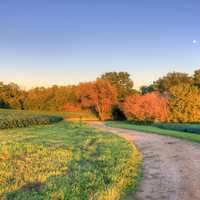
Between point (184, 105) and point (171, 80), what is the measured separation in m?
14.7

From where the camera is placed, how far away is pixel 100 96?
163 feet

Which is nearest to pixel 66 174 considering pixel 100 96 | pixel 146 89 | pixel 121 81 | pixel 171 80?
pixel 100 96

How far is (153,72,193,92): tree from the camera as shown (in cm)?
4956

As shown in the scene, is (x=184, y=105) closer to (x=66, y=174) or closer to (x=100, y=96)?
(x=100, y=96)

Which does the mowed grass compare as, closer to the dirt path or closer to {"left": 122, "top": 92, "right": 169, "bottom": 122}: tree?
the dirt path

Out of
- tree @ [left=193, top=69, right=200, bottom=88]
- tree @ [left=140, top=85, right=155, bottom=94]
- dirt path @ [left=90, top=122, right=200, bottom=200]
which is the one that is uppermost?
tree @ [left=193, top=69, right=200, bottom=88]

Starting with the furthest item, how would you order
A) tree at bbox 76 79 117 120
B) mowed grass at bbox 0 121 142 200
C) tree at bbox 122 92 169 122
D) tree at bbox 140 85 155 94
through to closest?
tree at bbox 140 85 155 94, tree at bbox 76 79 117 120, tree at bbox 122 92 169 122, mowed grass at bbox 0 121 142 200

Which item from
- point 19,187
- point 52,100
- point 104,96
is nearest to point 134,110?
point 104,96

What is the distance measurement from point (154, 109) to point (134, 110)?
3495 millimetres

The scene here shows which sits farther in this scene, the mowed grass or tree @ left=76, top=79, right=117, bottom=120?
tree @ left=76, top=79, right=117, bottom=120

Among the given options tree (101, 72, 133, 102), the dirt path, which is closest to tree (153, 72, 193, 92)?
tree (101, 72, 133, 102)

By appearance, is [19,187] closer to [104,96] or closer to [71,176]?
[71,176]

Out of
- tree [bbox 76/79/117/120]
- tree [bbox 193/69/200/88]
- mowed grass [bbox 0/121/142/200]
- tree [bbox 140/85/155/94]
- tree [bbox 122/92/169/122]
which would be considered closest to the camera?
mowed grass [bbox 0/121/142/200]

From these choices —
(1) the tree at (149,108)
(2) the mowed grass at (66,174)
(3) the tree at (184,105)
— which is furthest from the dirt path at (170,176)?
(3) the tree at (184,105)
